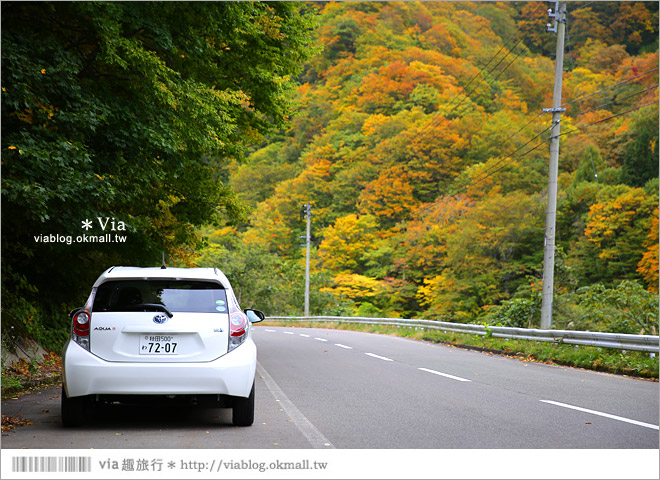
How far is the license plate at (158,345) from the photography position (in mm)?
6859

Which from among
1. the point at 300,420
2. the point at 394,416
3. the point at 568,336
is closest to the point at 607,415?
the point at 394,416

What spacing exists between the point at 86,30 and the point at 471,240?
34601 mm

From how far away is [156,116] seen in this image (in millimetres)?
11867

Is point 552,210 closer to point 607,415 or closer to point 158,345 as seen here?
point 607,415

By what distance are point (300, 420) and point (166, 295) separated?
2028 millimetres

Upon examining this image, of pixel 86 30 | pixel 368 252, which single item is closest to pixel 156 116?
pixel 86 30

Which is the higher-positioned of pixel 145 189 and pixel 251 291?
pixel 145 189

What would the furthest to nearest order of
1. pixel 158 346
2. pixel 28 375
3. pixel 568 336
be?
pixel 568 336
pixel 28 375
pixel 158 346

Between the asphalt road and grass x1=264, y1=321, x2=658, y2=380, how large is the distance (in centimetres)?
75

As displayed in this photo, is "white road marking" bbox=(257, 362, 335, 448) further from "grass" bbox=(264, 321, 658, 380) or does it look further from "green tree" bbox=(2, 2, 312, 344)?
"grass" bbox=(264, 321, 658, 380)

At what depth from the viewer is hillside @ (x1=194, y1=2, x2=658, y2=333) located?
42625mm

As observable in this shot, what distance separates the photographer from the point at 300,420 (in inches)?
302

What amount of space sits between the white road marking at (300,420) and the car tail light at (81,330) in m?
2.33

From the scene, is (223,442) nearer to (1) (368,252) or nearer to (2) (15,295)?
(2) (15,295)
